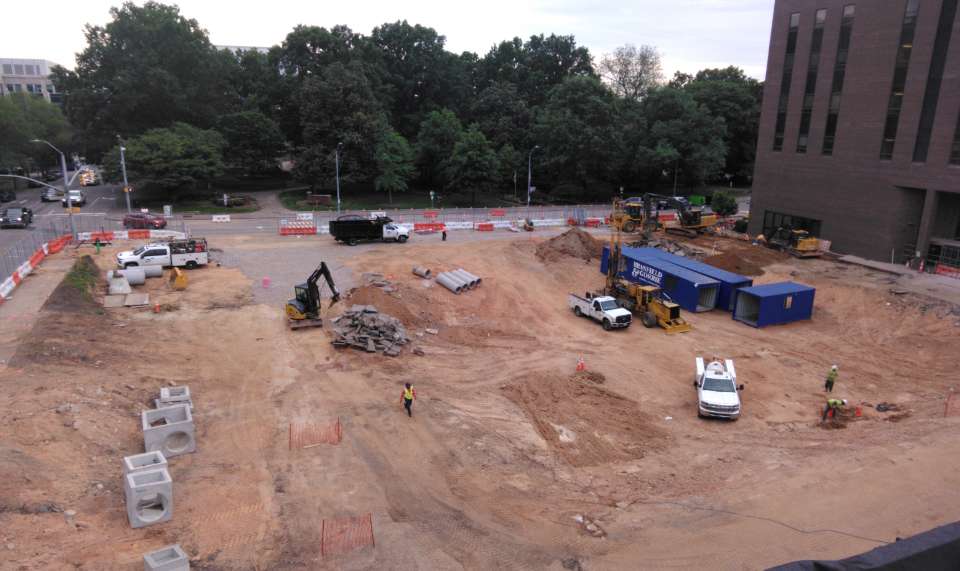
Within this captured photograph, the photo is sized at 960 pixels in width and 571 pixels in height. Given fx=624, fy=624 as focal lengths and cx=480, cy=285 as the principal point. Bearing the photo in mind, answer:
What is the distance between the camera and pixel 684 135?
78312 mm

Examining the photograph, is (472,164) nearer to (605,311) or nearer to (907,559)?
(605,311)

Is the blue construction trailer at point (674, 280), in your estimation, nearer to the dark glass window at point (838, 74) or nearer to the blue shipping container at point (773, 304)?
the blue shipping container at point (773, 304)

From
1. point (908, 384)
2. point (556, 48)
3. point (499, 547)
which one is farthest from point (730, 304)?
point (556, 48)

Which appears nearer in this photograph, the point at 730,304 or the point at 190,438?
the point at 190,438

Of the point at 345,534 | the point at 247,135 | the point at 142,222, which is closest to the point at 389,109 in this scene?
the point at 247,135

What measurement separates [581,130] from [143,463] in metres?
66.3

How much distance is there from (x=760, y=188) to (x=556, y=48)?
167 feet

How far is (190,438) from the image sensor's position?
745 inches

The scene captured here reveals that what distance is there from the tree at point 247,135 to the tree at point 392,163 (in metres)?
15.4

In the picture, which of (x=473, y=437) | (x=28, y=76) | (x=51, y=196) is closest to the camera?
(x=473, y=437)

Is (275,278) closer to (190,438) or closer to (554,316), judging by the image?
(554,316)

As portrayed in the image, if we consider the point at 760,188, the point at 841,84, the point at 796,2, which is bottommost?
the point at 760,188

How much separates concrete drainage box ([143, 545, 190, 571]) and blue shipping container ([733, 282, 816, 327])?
29504 millimetres

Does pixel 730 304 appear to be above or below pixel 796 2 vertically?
below
